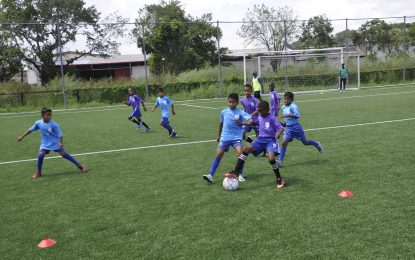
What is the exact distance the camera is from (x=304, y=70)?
32844mm

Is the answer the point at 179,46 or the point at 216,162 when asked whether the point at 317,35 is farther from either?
the point at 216,162

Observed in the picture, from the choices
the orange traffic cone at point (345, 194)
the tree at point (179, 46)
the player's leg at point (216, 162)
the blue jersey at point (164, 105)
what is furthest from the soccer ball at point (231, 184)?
the tree at point (179, 46)

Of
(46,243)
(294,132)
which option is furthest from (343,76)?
(46,243)

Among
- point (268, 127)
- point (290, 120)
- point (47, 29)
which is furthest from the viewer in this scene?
point (47, 29)

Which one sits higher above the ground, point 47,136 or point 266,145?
point 47,136

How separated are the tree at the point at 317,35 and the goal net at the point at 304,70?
1006 centimetres

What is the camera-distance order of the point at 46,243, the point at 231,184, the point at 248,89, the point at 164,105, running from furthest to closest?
the point at 164,105 → the point at 248,89 → the point at 231,184 → the point at 46,243

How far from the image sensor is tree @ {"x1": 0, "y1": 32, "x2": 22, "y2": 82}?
28.9 m

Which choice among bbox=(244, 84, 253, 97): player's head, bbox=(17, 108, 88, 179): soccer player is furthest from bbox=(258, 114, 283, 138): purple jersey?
bbox=(17, 108, 88, 179): soccer player

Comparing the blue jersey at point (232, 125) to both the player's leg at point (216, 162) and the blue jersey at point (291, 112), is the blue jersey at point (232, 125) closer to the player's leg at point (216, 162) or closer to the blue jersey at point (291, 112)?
the player's leg at point (216, 162)

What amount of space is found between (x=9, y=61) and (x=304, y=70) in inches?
850

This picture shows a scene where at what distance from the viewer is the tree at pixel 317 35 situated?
44.0 m

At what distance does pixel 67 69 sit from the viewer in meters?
34.3

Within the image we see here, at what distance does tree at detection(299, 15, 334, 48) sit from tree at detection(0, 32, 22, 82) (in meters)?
26.4
